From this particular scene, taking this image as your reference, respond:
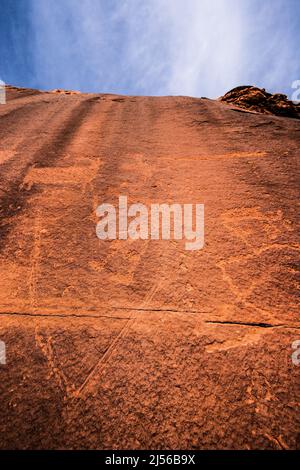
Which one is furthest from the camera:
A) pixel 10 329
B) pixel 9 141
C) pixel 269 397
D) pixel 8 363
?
pixel 9 141

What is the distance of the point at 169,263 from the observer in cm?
125

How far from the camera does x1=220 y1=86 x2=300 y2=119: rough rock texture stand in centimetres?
351

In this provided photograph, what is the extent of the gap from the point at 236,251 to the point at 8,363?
1096mm

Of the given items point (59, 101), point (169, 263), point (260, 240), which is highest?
point (59, 101)

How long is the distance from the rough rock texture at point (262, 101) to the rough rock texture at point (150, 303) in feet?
5.99

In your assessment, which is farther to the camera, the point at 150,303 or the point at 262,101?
the point at 262,101

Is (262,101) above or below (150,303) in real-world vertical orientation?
above

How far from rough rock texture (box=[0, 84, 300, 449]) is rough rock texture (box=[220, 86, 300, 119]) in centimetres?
183

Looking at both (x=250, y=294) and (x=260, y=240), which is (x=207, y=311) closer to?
(x=250, y=294)

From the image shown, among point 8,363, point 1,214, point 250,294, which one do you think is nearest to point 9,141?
point 1,214

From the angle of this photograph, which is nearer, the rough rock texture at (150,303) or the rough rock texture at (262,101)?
the rough rock texture at (150,303)

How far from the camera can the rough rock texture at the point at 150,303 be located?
2.57ft

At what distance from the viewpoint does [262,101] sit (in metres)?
3.66

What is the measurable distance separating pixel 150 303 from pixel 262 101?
12.5 ft
